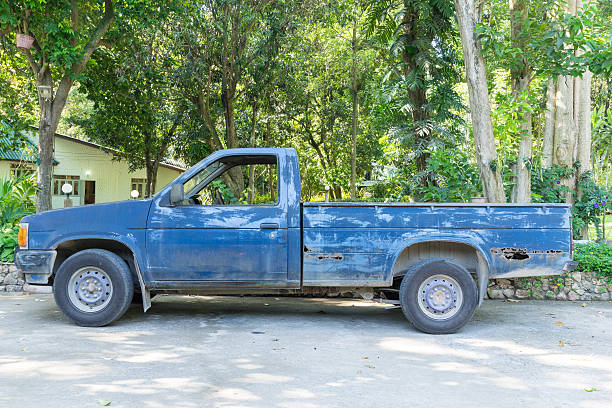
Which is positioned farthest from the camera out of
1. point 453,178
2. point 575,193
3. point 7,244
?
point 575,193

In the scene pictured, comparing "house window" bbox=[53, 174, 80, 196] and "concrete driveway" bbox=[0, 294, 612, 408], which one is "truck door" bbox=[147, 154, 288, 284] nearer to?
"concrete driveway" bbox=[0, 294, 612, 408]

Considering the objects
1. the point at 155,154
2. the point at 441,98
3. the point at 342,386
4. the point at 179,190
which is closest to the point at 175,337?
the point at 179,190

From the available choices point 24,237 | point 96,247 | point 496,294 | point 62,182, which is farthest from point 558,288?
point 62,182

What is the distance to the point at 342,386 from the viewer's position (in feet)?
14.8

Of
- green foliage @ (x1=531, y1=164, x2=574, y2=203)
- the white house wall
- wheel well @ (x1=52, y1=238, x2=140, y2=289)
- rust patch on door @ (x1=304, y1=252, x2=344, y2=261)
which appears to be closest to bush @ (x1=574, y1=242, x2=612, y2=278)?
green foliage @ (x1=531, y1=164, x2=574, y2=203)

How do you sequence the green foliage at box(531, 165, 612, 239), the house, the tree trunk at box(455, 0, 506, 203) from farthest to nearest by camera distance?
the house
the green foliage at box(531, 165, 612, 239)
the tree trunk at box(455, 0, 506, 203)

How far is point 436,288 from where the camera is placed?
6.50 m

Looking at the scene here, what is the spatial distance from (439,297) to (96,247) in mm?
4265

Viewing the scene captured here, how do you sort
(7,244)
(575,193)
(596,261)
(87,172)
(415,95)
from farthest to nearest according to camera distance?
(87,172) < (415,95) < (575,193) < (7,244) < (596,261)

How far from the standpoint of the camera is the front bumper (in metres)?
6.59

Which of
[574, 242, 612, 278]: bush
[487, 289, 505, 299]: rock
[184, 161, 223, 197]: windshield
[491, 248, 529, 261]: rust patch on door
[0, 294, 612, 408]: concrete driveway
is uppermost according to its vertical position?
[184, 161, 223, 197]: windshield

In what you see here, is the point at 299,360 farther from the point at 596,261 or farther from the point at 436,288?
the point at 596,261

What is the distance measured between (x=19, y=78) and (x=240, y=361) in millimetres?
17005

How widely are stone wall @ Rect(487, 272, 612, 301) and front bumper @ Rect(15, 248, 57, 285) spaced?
21.6 ft
